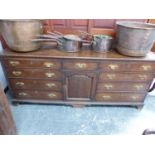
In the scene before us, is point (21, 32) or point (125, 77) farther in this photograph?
point (125, 77)

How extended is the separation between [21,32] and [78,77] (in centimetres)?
70

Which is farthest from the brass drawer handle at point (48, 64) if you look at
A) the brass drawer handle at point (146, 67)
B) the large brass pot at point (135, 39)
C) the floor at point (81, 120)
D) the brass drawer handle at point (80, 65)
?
the brass drawer handle at point (146, 67)

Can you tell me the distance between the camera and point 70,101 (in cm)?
176

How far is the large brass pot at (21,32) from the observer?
1272 millimetres

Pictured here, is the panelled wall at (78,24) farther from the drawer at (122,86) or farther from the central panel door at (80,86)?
the drawer at (122,86)

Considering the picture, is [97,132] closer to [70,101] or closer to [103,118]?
[103,118]

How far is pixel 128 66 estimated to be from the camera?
148 cm

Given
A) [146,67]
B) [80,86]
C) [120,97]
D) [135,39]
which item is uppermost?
[135,39]

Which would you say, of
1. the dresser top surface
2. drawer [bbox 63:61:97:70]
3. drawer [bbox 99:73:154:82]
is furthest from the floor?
the dresser top surface

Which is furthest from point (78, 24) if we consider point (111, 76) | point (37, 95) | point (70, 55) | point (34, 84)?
point (37, 95)

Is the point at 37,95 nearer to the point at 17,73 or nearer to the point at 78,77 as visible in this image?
the point at 17,73

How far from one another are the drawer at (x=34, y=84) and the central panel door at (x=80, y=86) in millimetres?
117

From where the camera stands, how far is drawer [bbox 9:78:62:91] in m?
1.61
